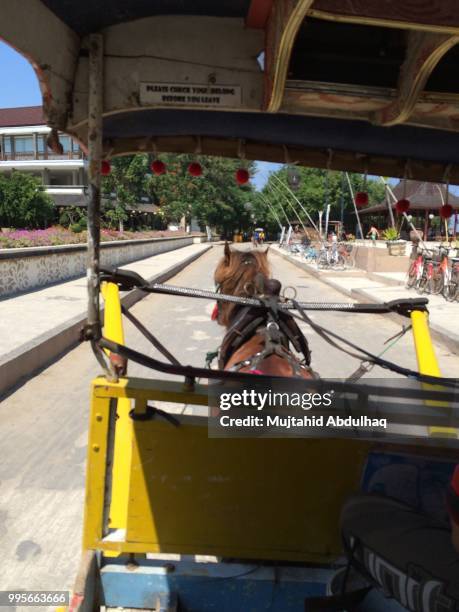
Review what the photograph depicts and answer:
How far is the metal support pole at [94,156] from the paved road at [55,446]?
1752 millimetres

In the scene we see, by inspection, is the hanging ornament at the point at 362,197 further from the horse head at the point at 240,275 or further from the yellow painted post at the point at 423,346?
the yellow painted post at the point at 423,346

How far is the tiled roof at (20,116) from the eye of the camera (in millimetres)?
51447

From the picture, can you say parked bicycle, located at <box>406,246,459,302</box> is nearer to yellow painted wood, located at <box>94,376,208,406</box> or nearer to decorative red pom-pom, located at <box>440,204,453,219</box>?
decorative red pom-pom, located at <box>440,204,453,219</box>

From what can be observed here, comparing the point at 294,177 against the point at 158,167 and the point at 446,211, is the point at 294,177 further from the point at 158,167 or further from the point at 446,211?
the point at 158,167

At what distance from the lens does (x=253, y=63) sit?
2486mm

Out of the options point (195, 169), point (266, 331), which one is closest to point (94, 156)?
point (195, 169)

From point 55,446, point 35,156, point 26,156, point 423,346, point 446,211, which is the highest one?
point 26,156

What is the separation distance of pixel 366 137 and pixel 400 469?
204 cm

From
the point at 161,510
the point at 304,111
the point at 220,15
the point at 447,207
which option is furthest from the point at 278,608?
the point at 447,207

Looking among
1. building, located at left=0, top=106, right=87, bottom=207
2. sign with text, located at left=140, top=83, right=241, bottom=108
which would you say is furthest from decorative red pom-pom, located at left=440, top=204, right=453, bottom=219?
building, located at left=0, top=106, right=87, bottom=207

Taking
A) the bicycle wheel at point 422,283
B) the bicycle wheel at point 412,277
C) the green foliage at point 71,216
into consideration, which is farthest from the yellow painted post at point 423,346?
the green foliage at point 71,216

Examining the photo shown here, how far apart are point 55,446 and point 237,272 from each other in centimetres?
223

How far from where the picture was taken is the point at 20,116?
53.6 meters

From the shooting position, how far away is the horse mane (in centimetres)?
381
